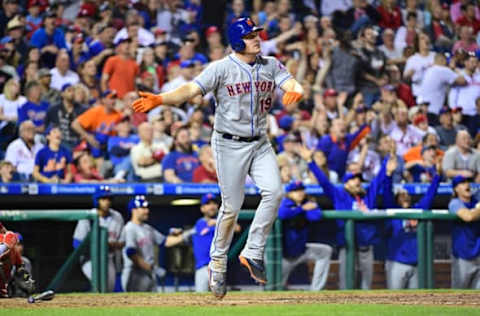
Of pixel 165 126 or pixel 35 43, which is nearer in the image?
pixel 165 126

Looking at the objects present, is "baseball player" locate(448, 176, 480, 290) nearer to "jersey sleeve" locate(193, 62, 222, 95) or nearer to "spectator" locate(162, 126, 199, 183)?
"spectator" locate(162, 126, 199, 183)

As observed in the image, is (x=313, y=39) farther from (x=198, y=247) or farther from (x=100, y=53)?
(x=198, y=247)

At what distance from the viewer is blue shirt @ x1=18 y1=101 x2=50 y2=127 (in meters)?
11.9

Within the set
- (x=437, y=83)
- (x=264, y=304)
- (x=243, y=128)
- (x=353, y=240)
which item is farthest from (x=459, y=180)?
(x=437, y=83)

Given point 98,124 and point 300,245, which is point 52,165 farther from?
point 300,245

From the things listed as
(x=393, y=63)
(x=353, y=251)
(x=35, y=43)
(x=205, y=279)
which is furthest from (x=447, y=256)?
(x=35, y=43)

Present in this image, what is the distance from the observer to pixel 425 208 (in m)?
10.2

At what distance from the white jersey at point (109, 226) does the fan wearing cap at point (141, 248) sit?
85 millimetres

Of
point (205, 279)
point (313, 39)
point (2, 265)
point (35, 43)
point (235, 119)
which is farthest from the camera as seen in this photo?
point (313, 39)

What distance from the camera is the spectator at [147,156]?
37.1 ft

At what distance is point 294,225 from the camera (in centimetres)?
966

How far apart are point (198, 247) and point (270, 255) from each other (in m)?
0.70

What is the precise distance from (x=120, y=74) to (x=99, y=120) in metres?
1.17

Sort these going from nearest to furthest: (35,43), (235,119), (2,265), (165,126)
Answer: (235,119) → (2,265) → (165,126) → (35,43)
